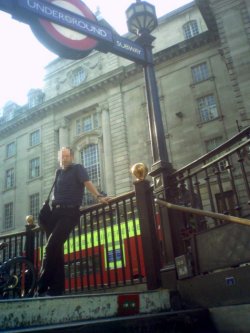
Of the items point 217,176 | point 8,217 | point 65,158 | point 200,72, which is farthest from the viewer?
point 8,217

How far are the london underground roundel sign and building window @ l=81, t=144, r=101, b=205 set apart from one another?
24.4 m

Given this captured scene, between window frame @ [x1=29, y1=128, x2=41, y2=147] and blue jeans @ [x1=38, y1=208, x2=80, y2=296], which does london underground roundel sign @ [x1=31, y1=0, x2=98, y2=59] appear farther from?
window frame @ [x1=29, y1=128, x2=41, y2=147]

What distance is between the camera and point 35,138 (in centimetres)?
3638

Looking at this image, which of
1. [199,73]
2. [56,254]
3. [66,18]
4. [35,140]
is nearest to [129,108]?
[199,73]

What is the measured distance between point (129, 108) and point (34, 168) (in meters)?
13.0

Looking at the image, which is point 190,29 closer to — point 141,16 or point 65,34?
point 141,16

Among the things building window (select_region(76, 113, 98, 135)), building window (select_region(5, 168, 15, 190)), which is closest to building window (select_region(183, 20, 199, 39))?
building window (select_region(76, 113, 98, 135))

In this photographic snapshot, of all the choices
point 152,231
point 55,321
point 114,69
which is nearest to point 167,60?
point 114,69

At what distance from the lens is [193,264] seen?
411 cm

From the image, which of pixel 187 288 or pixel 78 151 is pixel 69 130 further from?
pixel 187 288

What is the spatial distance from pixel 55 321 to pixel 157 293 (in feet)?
4.40

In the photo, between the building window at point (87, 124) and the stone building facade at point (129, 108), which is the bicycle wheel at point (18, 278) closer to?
the stone building facade at point (129, 108)

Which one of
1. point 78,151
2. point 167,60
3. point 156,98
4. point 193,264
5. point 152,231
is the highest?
point 167,60

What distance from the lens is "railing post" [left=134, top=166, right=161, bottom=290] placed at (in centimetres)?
455
